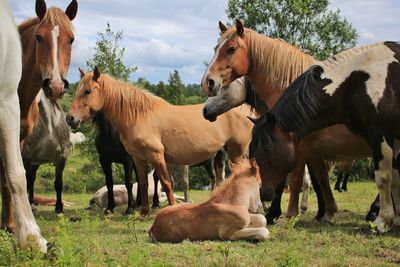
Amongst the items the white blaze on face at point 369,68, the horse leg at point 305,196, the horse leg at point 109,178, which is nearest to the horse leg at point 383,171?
the white blaze on face at point 369,68

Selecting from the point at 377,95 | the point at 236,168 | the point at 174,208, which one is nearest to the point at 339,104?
the point at 377,95

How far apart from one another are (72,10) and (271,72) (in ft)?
9.37

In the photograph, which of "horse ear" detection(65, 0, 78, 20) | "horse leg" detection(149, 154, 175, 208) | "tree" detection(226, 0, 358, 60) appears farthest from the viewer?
"tree" detection(226, 0, 358, 60)

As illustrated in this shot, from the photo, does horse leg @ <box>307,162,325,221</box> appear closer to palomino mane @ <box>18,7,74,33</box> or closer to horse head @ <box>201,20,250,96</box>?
horse head @ <box>201,20,250,96</box>

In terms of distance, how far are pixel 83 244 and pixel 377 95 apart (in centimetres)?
353

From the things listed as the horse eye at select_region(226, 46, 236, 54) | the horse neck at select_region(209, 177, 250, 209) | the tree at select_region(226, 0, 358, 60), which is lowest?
the horse neck at select_region(209, 177, 250, 209)

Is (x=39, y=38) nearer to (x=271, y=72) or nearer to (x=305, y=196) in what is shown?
(x=271, y=72)

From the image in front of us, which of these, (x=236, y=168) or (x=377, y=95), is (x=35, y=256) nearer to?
(x=236, y=168)

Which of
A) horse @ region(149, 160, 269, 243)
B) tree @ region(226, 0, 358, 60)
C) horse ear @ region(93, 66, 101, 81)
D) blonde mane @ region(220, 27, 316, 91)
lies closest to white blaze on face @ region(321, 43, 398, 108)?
blonde mane @ region(220, 27, 316, 91)

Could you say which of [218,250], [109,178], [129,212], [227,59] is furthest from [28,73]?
[109,178]

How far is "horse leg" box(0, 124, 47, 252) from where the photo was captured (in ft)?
12.7

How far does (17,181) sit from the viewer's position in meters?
3.96

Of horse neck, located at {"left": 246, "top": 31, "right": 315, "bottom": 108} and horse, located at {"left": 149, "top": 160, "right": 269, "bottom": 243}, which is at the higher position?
horse neck, located at {"left": 246, "top": 31, "right": 315, "bottom": 108}

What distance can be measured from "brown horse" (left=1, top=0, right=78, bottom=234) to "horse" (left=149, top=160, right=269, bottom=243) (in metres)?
1.78
